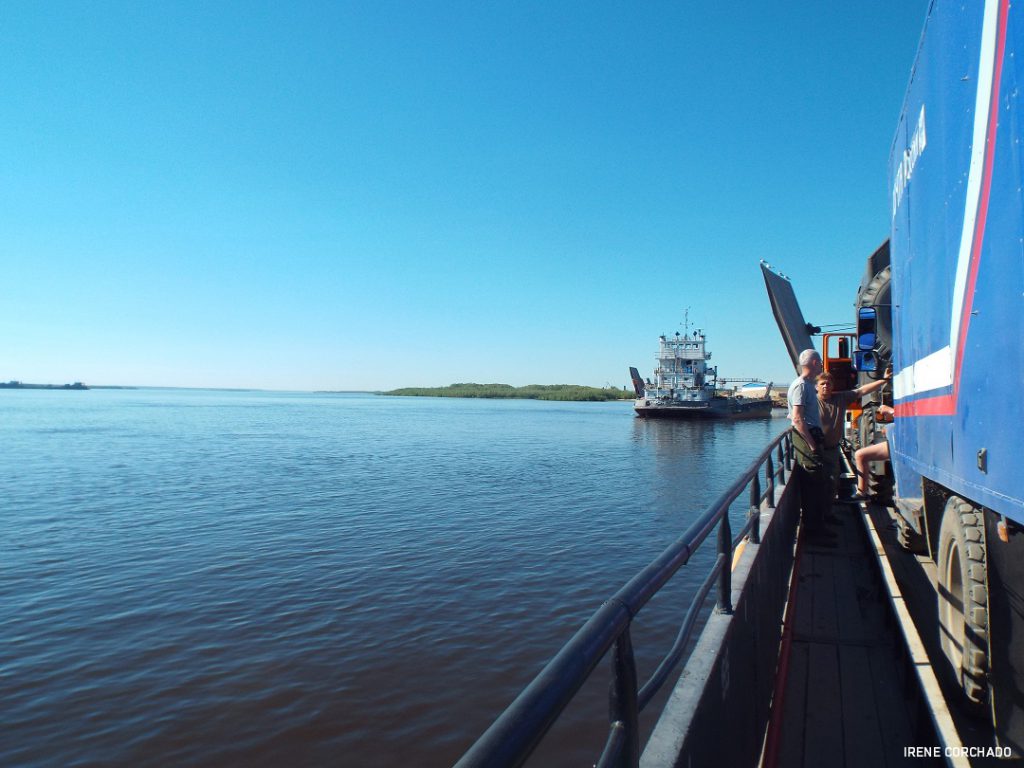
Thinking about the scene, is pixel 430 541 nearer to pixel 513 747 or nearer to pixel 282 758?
pixel 282 758

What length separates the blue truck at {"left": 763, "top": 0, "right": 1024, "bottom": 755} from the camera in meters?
2.46

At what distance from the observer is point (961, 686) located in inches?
139

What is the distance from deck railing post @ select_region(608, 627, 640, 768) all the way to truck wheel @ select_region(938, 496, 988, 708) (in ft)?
7.86

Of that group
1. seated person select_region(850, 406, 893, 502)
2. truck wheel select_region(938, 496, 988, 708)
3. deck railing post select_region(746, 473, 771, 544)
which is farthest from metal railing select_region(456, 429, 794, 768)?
seated person select_region(850, 406, 893, 502)

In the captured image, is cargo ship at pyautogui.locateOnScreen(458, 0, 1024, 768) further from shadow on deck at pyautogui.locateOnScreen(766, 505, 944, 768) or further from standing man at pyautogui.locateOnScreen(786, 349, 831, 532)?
standing man at pyautogui.locateOnScreen(786, 349, 831, 532)

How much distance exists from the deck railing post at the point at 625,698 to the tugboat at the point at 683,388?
2529 inches

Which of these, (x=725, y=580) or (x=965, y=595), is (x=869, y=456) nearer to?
(x=965, y=595)

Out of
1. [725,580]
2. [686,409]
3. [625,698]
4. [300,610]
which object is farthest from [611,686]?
[686,409]

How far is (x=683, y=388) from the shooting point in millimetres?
69250

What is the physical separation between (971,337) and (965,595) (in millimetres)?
1310

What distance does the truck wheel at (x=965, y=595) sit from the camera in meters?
3.16

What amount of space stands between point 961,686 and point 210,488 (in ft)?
60.6

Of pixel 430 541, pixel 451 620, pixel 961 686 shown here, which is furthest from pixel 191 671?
pixel 961 686

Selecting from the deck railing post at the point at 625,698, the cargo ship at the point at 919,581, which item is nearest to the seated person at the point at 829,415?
the cargo ship at the point at 919,581
